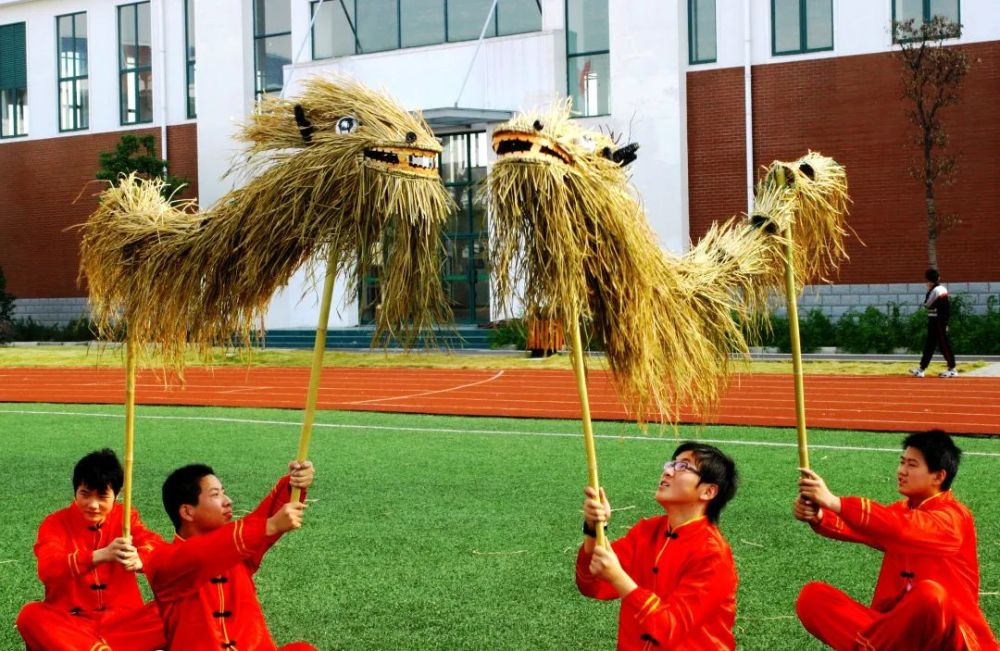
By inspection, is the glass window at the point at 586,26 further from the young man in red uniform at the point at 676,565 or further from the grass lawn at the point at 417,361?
the young man in red uniform at the point at 676,565

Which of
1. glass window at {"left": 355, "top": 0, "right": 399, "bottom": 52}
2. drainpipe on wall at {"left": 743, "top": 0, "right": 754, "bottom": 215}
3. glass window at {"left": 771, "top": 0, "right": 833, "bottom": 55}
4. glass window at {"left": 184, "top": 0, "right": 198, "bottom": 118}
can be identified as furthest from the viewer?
glass window at {"left": 184, "top": 0, "right": 198, "bottom": 118}

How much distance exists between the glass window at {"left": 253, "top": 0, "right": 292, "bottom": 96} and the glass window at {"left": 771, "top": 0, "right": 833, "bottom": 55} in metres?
10.9

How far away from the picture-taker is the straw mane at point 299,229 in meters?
3.86

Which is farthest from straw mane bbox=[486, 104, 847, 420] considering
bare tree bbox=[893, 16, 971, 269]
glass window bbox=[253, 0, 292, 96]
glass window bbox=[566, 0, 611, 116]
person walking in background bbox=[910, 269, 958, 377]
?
glass window bbox=[253, 0, 292, 96]

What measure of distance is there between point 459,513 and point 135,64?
2441cm

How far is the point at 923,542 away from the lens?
14.4 feet

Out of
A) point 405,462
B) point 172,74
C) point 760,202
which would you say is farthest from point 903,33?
point 760,202

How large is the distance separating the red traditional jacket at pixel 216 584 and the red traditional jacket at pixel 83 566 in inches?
22.8

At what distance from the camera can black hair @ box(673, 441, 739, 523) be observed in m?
4.19

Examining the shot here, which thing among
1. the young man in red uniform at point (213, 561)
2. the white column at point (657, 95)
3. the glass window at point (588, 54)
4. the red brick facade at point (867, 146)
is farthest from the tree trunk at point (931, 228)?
the young man in red uniform at point (213, 561)

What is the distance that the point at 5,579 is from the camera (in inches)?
267

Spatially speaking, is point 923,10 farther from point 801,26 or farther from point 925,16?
A: point 801,26

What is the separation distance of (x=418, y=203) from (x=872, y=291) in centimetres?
1988

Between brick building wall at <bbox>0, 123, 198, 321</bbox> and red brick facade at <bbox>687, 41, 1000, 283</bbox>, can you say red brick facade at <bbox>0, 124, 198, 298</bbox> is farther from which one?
red brick facade at <bbox>687, 41, 1000, 283</bbox>
